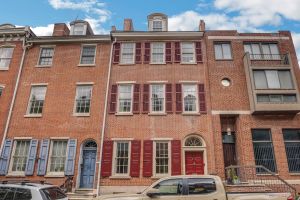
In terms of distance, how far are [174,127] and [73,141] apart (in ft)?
20.9


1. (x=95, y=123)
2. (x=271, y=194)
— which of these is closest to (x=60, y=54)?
(x=95, y=123)

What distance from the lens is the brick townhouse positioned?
14203 millimetres

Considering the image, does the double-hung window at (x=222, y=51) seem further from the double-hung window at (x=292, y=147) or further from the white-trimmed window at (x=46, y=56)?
the white-trimmed window at (x=46, y=56)

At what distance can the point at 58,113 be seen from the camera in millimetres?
15422

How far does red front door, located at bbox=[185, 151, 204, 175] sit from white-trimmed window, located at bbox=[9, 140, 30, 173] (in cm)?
1000

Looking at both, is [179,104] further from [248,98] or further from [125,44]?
[125,44]

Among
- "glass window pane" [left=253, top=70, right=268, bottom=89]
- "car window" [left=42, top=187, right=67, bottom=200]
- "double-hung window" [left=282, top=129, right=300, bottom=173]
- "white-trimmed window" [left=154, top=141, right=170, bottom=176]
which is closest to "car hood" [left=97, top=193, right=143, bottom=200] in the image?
"car window" [left=42, top=187, right=67, bottom=200]

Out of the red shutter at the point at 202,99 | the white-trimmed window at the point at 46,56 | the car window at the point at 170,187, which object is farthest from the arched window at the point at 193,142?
the white-trimmed window at the point at 46,56

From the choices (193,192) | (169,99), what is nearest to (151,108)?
(169,99)

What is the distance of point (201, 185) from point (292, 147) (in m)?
10.1

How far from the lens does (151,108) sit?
15539 millimetres

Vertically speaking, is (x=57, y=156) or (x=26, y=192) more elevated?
(x=57, y=156)

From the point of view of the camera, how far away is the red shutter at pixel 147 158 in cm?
1392

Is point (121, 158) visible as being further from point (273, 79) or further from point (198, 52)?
point (273, 79)
